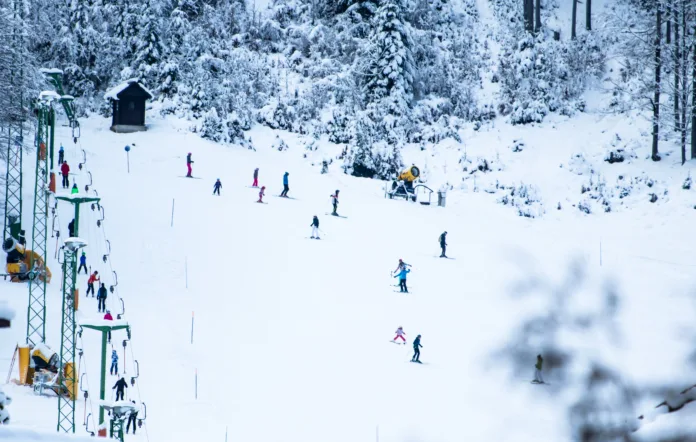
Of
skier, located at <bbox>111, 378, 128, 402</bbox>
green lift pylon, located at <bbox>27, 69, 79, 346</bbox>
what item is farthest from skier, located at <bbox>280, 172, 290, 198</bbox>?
skier, located at <bbox>111, 378, 128, 402</bbox>

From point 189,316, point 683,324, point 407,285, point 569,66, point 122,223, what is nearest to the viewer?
point 683,324

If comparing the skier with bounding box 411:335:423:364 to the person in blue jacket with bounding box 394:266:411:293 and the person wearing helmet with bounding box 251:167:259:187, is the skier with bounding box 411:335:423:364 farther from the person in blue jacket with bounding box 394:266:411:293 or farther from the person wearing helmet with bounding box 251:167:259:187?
the person wearing helmet with bounding box 251:167:259:187

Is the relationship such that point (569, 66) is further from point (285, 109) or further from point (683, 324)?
point (683, 324)

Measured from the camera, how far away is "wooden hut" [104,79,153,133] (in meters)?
48.0

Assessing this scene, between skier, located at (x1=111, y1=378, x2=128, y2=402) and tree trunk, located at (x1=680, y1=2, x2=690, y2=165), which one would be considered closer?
skier, located at (x1=111, y1=378, x2=128, y2=402)

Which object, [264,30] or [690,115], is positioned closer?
[690,115]

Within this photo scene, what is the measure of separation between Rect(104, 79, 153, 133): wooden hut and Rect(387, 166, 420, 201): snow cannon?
16149mm

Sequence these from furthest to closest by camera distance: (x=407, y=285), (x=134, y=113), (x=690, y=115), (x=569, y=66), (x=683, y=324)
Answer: (x=569, y=66) < (x=134, y=113) < (x=690, y=115) < (x=407, y=285) < (x=683, y=324)

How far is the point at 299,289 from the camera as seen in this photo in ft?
94.4

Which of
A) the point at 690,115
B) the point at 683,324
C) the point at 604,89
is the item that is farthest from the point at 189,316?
the point at 604,89

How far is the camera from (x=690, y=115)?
41.8m

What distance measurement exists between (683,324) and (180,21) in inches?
2213

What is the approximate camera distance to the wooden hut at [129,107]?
48031 mm

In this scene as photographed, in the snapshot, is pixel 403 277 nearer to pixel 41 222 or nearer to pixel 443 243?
pixel 443 243
